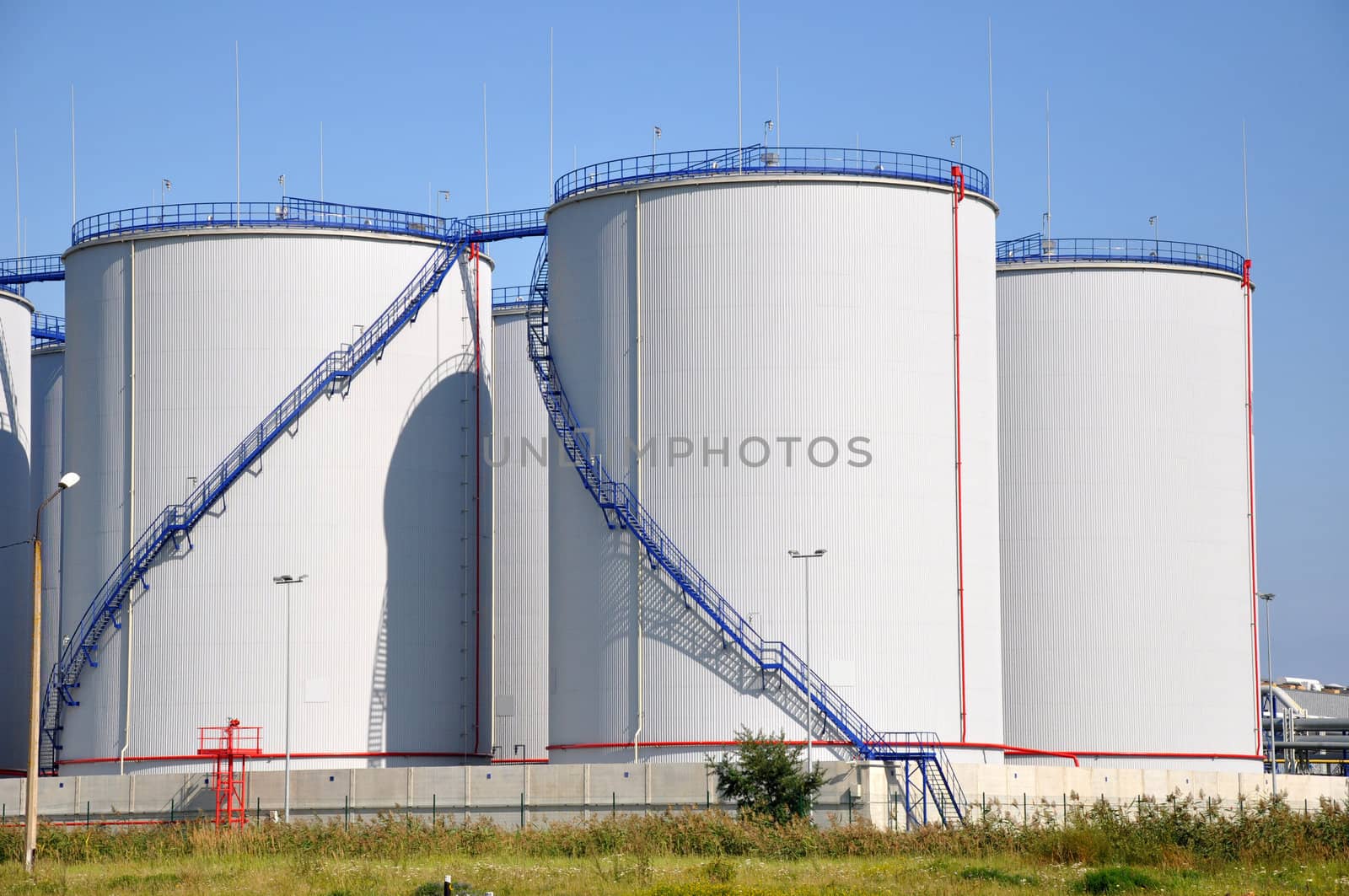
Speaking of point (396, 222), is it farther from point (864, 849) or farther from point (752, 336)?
point (864, 849)

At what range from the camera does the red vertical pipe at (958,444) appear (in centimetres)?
6128

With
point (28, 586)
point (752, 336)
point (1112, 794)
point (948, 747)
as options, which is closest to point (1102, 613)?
point (1112, 794)

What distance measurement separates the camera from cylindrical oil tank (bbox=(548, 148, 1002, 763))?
2336 inches

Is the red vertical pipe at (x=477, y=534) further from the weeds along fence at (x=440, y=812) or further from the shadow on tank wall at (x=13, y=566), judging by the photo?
the shadow on tank wall at (x=13, y=566)

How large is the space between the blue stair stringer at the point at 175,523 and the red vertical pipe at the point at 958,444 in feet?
64.0

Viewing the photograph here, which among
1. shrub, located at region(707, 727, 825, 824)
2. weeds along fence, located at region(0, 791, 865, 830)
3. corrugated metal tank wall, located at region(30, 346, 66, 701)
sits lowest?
weeds along fence, located at region(0, 791, 865, 830)

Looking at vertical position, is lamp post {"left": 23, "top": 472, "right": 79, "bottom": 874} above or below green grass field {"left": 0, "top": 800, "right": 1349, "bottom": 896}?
above

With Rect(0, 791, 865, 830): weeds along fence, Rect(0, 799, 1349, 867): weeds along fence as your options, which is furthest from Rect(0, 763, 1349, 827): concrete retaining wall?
Rect(0, 799, 1349, 867): weeds along fence

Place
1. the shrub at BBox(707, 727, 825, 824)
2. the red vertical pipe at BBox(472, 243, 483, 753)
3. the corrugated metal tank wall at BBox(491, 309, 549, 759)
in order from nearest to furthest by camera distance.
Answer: the shrub at BBox(707, 727, 825, 824) < the red vertical pipe at BBox(472, 243, 483, 753) < the corrugated metal tank wall at BBox(491, 309, 549, 759)

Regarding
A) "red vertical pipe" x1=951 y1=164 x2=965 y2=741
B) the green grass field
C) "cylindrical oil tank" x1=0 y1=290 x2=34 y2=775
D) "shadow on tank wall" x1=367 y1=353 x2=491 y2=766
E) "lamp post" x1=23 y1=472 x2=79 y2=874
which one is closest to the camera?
the green grass field

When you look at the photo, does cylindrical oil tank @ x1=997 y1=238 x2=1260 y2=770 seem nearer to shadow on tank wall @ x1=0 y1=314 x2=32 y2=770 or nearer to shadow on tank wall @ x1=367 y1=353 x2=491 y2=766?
shadow on tank wall @ x1=367 y1=353 x2=491 y2=766

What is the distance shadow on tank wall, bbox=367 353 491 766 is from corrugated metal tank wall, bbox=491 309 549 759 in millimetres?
2782

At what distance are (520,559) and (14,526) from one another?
2179cm

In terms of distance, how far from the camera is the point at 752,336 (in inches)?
2366
